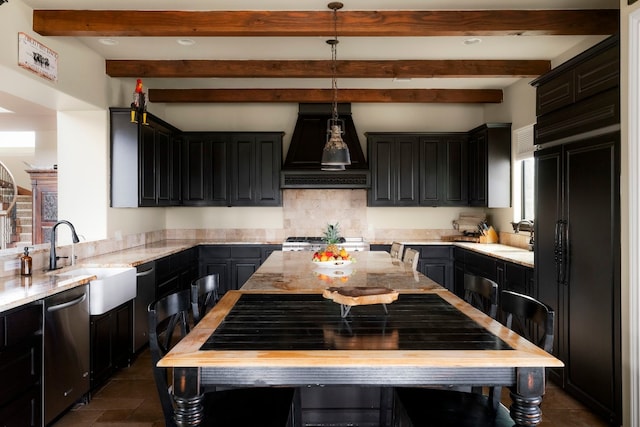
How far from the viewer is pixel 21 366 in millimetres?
2424

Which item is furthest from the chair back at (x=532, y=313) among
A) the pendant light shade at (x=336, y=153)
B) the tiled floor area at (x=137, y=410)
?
the pendant light shade at (x=336, y=153)

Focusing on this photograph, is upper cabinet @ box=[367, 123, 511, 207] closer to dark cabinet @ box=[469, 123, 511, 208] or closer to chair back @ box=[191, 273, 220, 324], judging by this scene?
dark cabinet @ box=[469, 123, 511, 208]

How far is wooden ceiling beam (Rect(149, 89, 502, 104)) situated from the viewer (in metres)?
5.96

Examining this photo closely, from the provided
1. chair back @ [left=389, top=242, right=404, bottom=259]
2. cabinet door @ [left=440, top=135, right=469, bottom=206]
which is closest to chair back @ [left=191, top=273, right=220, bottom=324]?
chair back @ [left=389, top=242, right=404, bottom=259]

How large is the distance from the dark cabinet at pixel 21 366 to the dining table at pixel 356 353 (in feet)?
3.75

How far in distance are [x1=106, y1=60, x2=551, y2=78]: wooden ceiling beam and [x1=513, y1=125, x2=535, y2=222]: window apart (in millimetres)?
861

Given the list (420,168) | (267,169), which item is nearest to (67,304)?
(267,169)

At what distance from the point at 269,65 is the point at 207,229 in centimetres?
287

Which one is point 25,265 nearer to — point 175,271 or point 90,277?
point 90,277

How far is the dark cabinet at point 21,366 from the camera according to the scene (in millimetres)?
2275

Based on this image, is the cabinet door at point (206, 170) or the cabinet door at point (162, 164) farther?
the cabinet door at point (206, 170)

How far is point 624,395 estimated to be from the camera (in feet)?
8.44

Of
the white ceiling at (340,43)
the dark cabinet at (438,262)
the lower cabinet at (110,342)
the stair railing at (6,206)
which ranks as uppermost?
the white ceiling at (340,43)

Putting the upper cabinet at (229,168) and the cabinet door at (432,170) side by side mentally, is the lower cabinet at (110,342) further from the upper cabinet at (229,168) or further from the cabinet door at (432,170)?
the cabinet door at (432,170)
